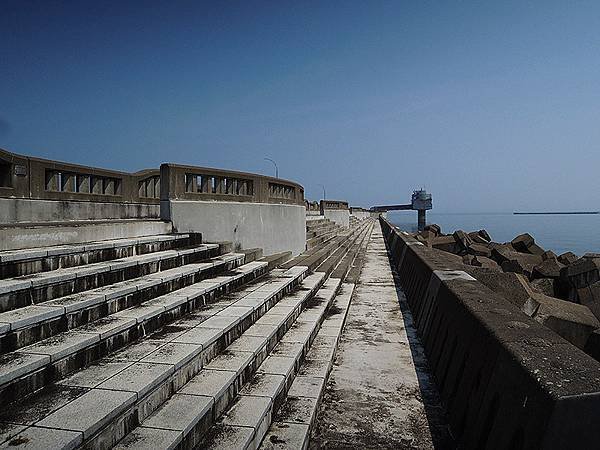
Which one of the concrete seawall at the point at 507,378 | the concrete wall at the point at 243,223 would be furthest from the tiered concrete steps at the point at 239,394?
the concrete wall at the point at 243,223

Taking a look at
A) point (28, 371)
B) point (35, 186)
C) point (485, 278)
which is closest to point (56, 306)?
point (28, 371)

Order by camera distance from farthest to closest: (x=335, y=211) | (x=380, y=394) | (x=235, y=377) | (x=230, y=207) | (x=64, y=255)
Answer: (x=335, y=211)
(x=230, y=207)
(x=64, y=255)
(x=380, y=394)
(x=235, y=377)

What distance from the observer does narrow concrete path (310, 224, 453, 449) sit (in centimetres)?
357

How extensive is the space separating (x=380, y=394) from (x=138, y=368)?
A: 2.38 metres

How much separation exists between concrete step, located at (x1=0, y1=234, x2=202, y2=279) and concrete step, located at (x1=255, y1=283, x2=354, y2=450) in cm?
269

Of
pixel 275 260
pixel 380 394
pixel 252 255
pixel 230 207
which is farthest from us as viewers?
pixel 230 207

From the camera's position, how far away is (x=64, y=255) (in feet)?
15.2

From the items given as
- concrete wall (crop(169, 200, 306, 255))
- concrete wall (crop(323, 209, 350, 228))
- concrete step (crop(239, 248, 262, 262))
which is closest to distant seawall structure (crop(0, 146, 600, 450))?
concrete wall (crop(169, 200, 306, 255))

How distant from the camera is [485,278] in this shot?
281 inches

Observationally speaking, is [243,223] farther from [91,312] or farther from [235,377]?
[235,377]

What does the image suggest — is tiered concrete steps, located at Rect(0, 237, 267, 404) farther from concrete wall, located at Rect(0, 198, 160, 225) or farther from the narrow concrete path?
concrete wall, located at Rect(0, 198, 160, 225)

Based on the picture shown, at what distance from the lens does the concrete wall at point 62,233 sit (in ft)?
15.4

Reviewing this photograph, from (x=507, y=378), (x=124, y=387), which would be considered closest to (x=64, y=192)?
(x=124, y=387)

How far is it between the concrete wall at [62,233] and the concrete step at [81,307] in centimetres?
110
